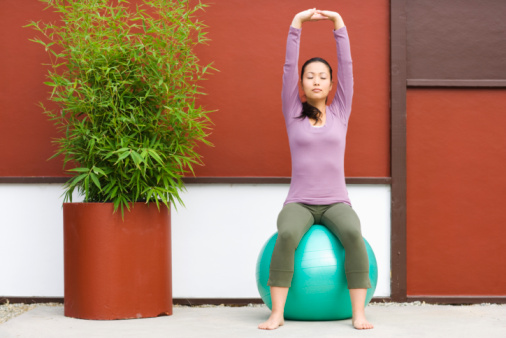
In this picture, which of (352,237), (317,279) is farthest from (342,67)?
(317,279)

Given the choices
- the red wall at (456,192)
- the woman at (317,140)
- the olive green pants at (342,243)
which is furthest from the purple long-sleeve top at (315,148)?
the red wall at (456,192)

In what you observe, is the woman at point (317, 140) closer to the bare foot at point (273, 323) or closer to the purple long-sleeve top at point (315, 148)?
the purple long-sleeve top at point (315, 148)

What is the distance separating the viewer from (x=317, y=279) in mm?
3697

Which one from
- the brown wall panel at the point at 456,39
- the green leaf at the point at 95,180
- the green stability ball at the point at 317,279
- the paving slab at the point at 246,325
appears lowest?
the paving slab at the point at 246,325

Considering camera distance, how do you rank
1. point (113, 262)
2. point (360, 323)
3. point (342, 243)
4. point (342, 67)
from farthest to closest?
point (342, 67) < point (113, 262) < point (342, 243) < point (360, 323)

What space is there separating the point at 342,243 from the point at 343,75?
1.06m

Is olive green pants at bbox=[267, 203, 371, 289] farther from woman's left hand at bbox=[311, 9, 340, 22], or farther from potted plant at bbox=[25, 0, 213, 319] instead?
woman's left hand at bbox=[311, 9, 340, 22]

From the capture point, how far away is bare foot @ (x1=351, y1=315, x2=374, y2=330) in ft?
12.0

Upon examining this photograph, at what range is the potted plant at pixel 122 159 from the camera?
398 centimetres

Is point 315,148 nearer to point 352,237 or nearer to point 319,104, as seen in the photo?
point 319,104

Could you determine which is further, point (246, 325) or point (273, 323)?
point (246, 325)

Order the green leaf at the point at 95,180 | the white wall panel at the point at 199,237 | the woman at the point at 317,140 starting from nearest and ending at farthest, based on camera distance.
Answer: the woman at the point at 317,140
the green leaf at the point at 95,180
the white wall panel at the point at 199,237

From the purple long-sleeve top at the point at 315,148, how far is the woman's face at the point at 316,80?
0.08 m

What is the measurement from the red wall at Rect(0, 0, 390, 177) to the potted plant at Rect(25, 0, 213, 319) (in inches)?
16.5
